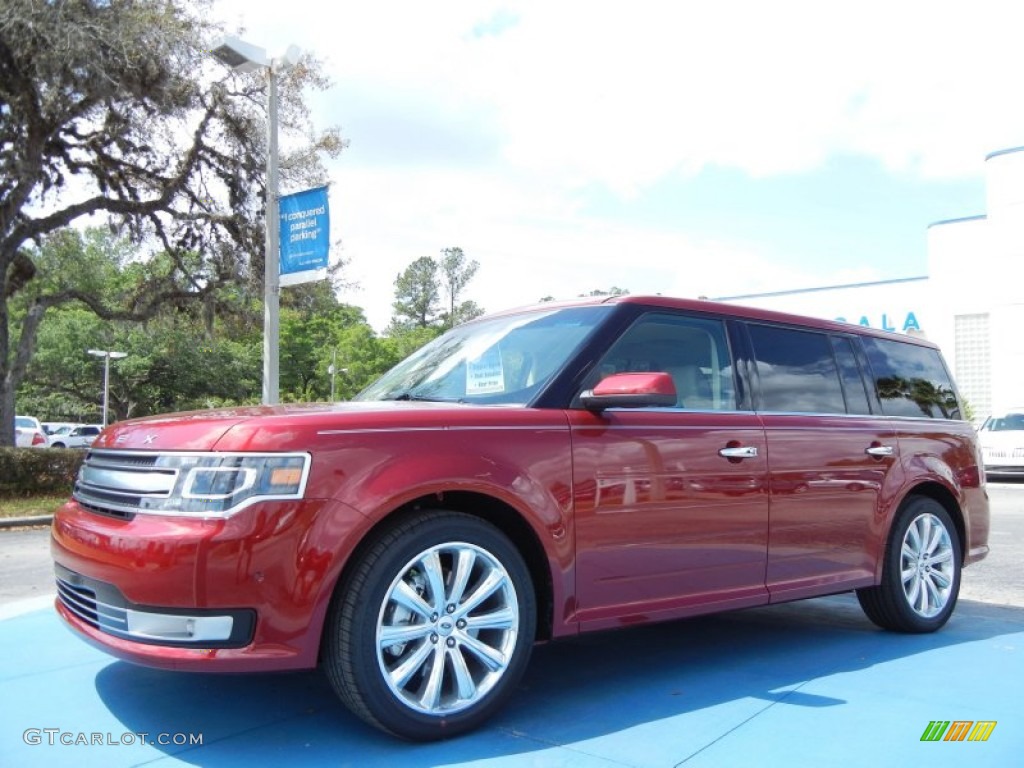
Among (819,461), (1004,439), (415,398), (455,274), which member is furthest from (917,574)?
(455,274)

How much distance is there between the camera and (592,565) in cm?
371

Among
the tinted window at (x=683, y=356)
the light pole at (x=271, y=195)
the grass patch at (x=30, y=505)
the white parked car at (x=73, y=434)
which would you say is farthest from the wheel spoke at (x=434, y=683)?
the white parked car at (x=73, y=434)

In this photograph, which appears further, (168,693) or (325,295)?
(325,295)

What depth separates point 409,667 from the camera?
10.6 ft

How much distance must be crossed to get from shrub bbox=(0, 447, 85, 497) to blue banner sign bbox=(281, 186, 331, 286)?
236 inches

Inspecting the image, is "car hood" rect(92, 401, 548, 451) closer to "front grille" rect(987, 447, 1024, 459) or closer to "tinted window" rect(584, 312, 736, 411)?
"tinted window" rect(584, 312, 736, 411)

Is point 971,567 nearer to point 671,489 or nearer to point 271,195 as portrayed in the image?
point 671,489

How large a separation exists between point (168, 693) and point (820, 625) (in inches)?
149

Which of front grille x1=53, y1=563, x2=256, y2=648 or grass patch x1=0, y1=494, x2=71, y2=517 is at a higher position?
front grille x1=53, y1=563, x2=256, y2=648

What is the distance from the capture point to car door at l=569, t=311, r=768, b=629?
375 cm

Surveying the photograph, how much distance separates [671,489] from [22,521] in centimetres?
1158

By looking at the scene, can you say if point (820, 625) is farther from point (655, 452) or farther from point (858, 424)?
point (655, 452)

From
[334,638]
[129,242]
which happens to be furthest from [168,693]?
[129,242]

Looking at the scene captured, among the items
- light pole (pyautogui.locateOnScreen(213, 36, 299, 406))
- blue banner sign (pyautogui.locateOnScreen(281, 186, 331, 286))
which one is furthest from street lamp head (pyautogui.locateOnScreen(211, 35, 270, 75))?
blue banner sign (pyautogui.locateOnScreen(281, 186, 331, 286))
